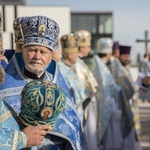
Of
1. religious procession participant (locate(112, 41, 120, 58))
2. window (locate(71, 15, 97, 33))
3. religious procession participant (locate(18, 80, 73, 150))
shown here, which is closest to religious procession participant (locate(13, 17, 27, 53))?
religious procession participant (locate(18, 80, 73, 150))

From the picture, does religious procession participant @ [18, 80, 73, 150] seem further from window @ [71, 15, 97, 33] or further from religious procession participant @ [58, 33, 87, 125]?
window @ [71, 15, 97, 33]

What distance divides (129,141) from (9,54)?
5.36 m

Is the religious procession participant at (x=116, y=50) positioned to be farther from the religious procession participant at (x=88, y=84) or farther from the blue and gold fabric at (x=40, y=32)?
the blue and gold fabric at (x=40, y=32)

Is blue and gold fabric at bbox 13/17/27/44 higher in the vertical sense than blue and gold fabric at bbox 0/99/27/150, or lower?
higher

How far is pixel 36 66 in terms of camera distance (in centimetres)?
438

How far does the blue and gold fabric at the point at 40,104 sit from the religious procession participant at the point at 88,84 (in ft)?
15.9

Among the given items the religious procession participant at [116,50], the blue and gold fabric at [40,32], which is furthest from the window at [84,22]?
the blue and gold fabric at [40,32]

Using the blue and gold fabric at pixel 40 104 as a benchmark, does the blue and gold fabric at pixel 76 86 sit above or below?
below

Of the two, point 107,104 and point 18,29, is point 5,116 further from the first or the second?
point 107,104

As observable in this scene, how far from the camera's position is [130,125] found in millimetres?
10586

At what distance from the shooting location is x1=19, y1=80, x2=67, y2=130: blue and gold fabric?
362cm

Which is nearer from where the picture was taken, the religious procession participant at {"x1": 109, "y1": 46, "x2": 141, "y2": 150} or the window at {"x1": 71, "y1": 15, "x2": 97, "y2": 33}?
the religious procession participant at {"x1": 109, "y1": 46, "x2": 141, "y2": 150}

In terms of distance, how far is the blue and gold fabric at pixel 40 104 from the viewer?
11.9 ft

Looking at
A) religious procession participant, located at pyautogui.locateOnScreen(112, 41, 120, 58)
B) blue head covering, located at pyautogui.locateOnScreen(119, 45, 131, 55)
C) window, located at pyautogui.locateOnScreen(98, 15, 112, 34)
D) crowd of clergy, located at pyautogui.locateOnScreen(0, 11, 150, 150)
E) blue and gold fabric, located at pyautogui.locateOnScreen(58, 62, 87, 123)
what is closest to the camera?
crowd of clergy, located at pyautogui.locateOnScreen(0, 11, 150, 150)
